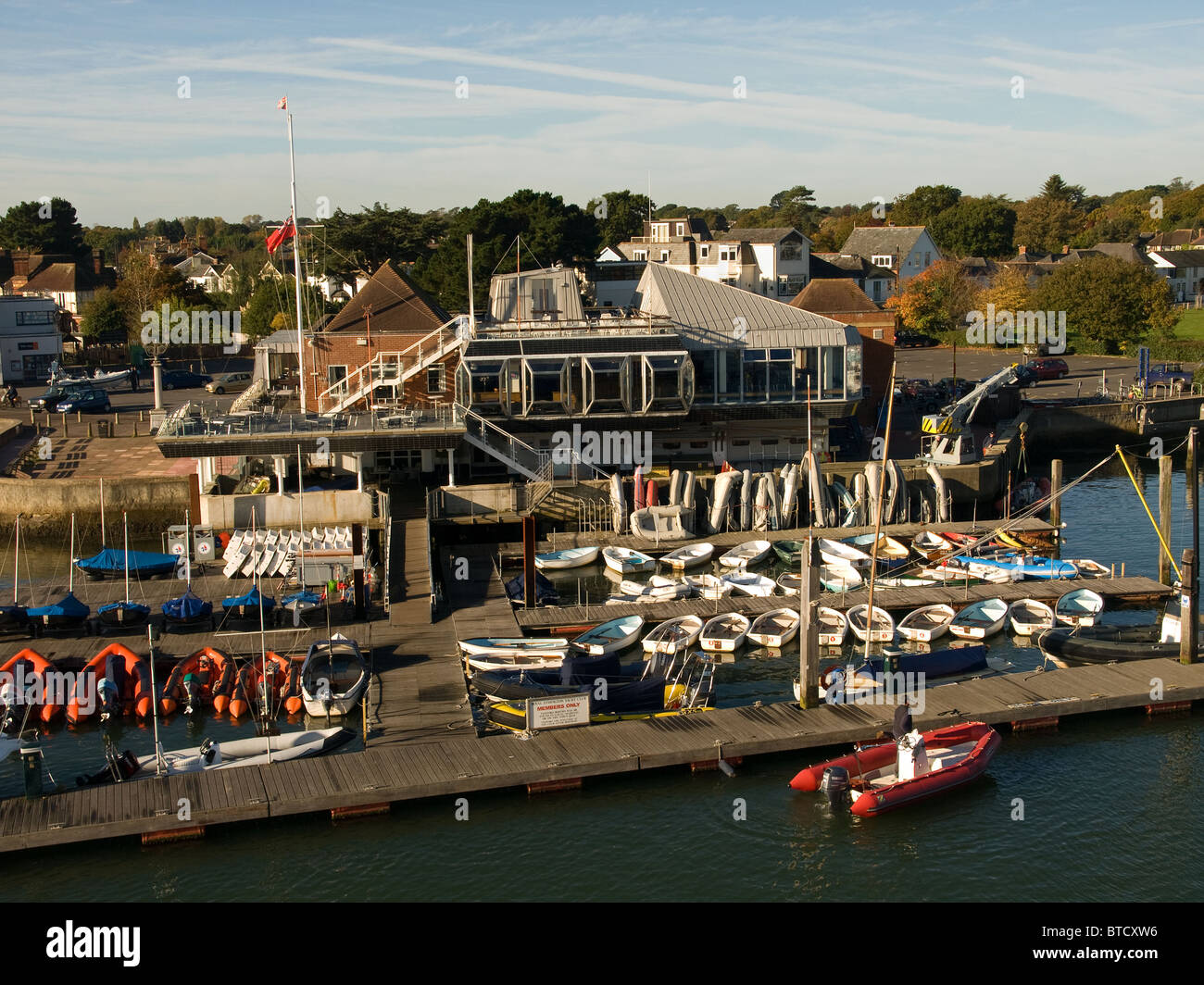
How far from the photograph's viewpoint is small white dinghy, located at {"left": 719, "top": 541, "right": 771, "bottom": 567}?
44.2 meters

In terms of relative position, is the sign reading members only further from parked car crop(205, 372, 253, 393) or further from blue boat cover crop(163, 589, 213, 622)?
parked car crop(205, 372, 253, 393)

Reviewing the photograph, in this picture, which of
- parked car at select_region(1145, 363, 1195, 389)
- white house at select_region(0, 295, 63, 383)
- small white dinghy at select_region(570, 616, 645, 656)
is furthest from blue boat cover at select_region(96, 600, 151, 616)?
parked car at select_region(1145, 363, 1195, 389)

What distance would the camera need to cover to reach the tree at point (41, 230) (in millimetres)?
123562

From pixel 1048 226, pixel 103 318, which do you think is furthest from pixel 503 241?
pixel 1048 226

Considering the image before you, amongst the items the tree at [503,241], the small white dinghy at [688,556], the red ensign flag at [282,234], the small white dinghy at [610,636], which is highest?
the tree at [503,241]

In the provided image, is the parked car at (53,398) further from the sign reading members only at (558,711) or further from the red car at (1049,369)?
the red car at (1049,369)

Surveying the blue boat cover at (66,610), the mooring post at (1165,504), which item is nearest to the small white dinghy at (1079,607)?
the mooring post at (1165,504)

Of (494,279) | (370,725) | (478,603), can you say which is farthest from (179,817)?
(494,279)

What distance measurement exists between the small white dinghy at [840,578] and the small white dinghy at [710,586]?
3215 millimetres

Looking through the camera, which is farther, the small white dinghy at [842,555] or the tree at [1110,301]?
the tree at [1110,301]

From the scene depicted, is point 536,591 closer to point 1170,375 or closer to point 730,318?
point 730,318

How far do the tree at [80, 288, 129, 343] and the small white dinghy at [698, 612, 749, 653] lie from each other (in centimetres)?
7415

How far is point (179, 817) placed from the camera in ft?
81.2

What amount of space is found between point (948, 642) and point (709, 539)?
12.2 m
